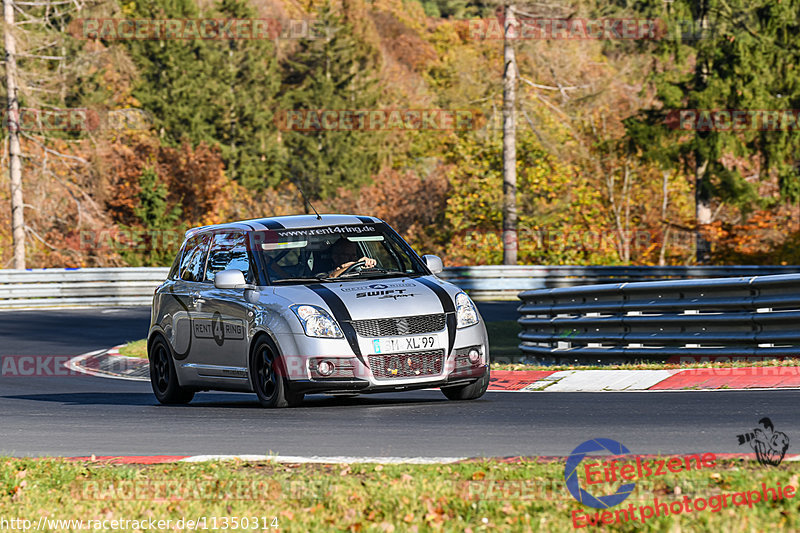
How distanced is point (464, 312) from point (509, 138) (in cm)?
2910

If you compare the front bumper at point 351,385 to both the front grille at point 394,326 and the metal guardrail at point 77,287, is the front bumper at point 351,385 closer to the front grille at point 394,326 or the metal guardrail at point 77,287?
the front grille at point 394,326

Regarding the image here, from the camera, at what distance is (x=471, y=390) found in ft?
38.2

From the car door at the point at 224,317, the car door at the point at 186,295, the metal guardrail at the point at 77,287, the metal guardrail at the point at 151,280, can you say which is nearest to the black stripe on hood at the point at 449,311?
the car door at the point at 224,317

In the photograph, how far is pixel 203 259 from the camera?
12883mm

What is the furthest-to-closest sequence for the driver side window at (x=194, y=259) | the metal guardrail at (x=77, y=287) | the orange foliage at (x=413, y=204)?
the orange foliage at (x=413, y=204) → the metal guardrail at (x=77, y=287) → the driver side window at (x=194, y=259)

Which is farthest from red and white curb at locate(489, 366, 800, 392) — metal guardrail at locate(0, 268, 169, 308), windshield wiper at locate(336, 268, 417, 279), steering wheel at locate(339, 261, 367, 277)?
metal guardrail at locate(0, 268, 169, 308)

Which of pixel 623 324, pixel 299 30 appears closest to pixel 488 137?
pixel 299 30

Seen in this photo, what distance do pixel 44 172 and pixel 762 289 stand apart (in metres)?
35.3

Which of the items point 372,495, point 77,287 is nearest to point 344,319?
point 372,495

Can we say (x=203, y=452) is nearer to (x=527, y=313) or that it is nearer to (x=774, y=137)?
(x=527, y=313)

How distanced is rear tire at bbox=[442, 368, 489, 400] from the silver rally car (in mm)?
12

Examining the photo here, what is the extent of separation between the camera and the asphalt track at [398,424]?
847 cm

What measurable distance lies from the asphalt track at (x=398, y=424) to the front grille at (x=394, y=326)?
0.69m

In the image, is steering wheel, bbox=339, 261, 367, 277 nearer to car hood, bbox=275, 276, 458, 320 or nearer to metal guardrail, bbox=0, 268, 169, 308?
car hood, bbox=275, 276, 458, 320
